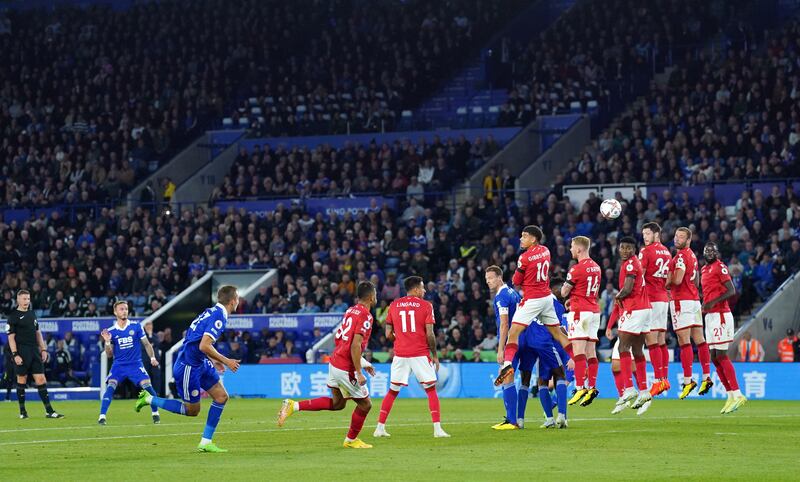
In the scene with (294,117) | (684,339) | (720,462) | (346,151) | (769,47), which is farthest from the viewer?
(294,117)

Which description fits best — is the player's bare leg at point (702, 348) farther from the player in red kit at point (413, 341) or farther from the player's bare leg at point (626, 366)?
the player in red kit at point (413, 341)

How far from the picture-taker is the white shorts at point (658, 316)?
68.4 ft

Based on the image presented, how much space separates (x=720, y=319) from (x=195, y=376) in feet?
30.1

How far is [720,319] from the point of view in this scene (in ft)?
71.3

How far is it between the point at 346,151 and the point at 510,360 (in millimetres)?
27571

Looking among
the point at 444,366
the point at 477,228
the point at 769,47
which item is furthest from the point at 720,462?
the point at 769,47

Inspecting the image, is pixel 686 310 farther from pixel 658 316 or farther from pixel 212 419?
pixel 212 419

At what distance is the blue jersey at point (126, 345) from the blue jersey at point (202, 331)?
8670mm

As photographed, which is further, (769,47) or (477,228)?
(769,47)

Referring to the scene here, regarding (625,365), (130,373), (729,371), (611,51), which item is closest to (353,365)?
(625,365)

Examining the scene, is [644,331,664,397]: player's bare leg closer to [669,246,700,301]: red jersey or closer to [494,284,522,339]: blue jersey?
[669,246,700,301]: red jersey

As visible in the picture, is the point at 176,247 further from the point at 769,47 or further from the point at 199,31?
the point at 769,47

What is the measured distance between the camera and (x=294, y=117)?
162 feet

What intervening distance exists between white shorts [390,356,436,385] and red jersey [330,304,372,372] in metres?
1.45
